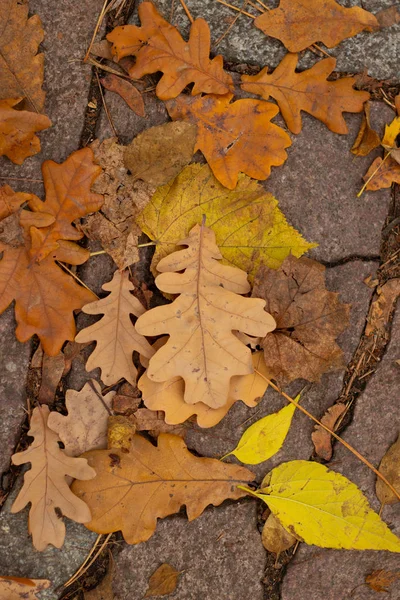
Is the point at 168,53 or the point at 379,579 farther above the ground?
the point at 168,53

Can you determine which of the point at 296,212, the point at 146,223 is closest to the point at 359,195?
the point at 296,212

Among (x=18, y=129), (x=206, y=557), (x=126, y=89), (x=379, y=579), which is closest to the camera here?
(x=18, y=129)

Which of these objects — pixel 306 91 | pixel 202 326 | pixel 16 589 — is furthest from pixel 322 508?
pixel 306 91

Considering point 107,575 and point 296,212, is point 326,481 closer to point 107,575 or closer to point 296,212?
point 107,575

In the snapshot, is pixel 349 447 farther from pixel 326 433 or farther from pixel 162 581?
pixel 162 581

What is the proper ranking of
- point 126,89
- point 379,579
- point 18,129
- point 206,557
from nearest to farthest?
point 18,129
point 126,89
point 206,557
point 379,579

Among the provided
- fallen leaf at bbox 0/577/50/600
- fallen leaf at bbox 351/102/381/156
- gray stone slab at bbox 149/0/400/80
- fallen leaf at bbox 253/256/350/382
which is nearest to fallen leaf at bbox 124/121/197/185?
gray stone slab at bbox 149/0/400/80

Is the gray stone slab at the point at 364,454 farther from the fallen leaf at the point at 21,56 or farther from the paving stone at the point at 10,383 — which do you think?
the fallen leaf at the point at 21,56

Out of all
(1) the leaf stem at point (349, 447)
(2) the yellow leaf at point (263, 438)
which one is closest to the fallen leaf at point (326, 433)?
(1) the leaf stem at point (349, 447)
